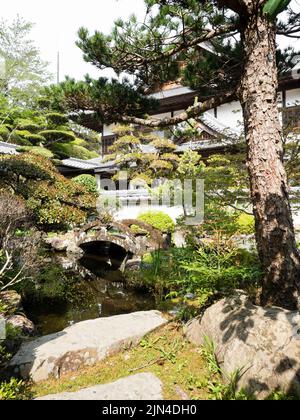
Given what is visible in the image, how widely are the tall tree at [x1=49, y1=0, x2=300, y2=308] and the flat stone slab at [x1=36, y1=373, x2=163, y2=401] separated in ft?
6.20

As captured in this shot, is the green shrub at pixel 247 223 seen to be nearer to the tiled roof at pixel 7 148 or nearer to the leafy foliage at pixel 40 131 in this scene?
the leafy foliage at pixel 40 131

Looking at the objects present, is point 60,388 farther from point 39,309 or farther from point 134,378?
point 39,309

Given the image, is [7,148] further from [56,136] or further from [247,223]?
[247,223]

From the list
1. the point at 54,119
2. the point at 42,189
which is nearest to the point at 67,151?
the point at 54,119

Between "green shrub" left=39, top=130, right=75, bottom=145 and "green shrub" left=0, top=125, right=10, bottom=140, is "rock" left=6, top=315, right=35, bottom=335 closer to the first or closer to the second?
"green shrub" left=39, top=130, right=75, bottom=145

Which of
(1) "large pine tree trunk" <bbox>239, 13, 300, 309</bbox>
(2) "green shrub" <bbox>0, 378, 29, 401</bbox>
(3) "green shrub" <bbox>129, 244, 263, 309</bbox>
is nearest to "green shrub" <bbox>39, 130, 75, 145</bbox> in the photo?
(3) "green shrub" <bbox>129, 244, 263, 309</bbox>

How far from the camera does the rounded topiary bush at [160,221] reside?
12.6 m

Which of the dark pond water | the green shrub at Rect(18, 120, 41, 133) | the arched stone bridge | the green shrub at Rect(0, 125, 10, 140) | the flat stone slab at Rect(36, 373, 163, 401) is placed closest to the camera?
the flat stone slab at Rect(36, 373, 163, 401)

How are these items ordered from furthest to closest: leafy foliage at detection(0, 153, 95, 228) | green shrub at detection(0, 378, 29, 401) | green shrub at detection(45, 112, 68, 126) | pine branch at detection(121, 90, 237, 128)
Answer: green shrub at detection(45, 112, 68, 126), leafy foliage at detection(0, 153, 95, 228), pine branch at detection(121, 90, 237, 128), green shrub at detection(0, 378, 29, 401)

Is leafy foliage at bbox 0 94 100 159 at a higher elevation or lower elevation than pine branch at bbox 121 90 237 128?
higher

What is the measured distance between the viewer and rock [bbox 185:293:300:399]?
2.71 meters


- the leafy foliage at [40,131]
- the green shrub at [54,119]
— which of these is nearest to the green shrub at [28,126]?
the leafy foliage at [40,131]

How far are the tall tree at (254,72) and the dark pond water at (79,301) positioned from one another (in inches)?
169

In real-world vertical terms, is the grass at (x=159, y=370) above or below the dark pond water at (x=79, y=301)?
above
